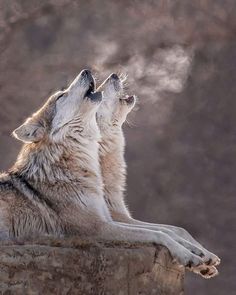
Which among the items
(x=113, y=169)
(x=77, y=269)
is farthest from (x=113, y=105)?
(x=77, y=269)

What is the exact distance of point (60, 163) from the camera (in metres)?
6.86

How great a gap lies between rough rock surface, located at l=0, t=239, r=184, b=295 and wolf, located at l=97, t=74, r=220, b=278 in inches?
23.5

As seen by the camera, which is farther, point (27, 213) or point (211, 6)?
point (211, 6)

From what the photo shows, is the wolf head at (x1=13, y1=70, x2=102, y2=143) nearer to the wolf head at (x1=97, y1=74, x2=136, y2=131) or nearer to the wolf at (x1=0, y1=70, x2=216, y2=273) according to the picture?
the wolf at (x1=0, y1=70, x2=216, y2=273)

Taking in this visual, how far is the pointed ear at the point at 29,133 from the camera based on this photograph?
6980mm

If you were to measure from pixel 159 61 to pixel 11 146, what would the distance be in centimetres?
260

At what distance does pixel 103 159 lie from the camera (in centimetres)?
754

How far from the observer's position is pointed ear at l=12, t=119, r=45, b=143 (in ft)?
22.9

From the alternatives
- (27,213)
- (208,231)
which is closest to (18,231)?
(27,213)

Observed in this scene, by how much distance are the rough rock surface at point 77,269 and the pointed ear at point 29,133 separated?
117 cm

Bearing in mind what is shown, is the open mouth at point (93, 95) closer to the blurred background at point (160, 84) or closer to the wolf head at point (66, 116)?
the wolf head at point (66, 116)

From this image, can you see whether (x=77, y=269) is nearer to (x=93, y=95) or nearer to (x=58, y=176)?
(x=58, y=176)

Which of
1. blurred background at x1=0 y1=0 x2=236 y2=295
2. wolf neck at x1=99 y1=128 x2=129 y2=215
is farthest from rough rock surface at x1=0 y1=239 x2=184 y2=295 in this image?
blurred background at x1=0 y1=0 x2=236 y2=295

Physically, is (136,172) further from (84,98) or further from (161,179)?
(84,98)
